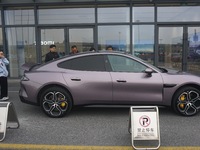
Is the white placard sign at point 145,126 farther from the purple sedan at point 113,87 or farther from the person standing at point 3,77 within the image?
the person standing at point 3,77

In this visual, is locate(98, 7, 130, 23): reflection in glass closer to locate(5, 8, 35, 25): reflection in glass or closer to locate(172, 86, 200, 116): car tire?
locate(5, 8, 35, 25): reflection in glass

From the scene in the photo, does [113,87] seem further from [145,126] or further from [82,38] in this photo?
[82,38]

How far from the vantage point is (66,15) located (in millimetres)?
11656

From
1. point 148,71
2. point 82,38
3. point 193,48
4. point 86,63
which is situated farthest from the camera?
point 82,38

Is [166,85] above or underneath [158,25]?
underneath

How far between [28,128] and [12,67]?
7.50 metres

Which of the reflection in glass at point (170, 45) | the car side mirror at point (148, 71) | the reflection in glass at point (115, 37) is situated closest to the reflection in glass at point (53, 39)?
the reflection in glass at point (115, 37)

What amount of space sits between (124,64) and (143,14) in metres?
5.96

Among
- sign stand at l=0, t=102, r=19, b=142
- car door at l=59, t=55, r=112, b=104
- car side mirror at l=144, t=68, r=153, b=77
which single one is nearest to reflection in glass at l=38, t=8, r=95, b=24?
car door at l=59, t=55, r=112, b=104

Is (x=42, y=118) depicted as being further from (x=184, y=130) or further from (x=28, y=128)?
(x=184, y=130)

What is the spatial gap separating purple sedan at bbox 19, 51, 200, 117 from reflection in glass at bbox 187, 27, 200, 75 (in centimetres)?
584

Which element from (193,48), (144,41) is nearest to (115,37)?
(144,41)

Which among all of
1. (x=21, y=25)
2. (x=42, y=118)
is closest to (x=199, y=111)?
(x=42, y=118)

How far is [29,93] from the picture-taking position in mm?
6152
